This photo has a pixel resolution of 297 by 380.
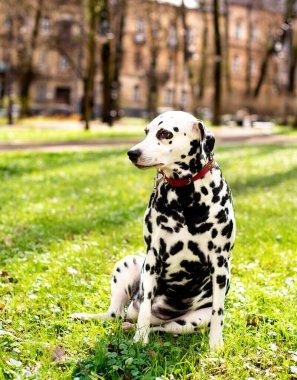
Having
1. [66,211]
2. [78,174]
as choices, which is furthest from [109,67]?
[66,211]

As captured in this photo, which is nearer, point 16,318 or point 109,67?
point 16,318

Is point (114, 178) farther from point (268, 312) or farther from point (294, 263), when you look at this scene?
point (268, 312)

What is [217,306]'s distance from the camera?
4.17 meters

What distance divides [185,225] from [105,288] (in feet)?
5.64

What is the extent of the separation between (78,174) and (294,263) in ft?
27.1

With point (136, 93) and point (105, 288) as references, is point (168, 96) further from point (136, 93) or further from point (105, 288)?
point (105, 288)

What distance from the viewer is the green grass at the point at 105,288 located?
3.96m

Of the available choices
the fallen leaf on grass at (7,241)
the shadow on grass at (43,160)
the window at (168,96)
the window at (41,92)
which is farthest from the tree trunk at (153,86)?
the fallen leaf on grass at (7,241)

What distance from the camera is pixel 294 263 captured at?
6461mm

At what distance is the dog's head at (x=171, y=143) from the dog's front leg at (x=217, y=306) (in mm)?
867

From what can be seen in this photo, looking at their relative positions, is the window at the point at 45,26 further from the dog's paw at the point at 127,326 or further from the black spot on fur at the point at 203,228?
the black spot on fur at the point at 203,228

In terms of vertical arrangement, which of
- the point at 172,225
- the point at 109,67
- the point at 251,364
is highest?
the point at 109,67

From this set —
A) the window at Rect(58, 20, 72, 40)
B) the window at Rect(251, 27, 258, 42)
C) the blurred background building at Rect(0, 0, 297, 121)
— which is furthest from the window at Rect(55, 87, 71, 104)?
the window at Rect(251, 27, 258, 42)

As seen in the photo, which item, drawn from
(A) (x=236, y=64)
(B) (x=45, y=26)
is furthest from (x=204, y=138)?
(A) (x=236, y=64)
